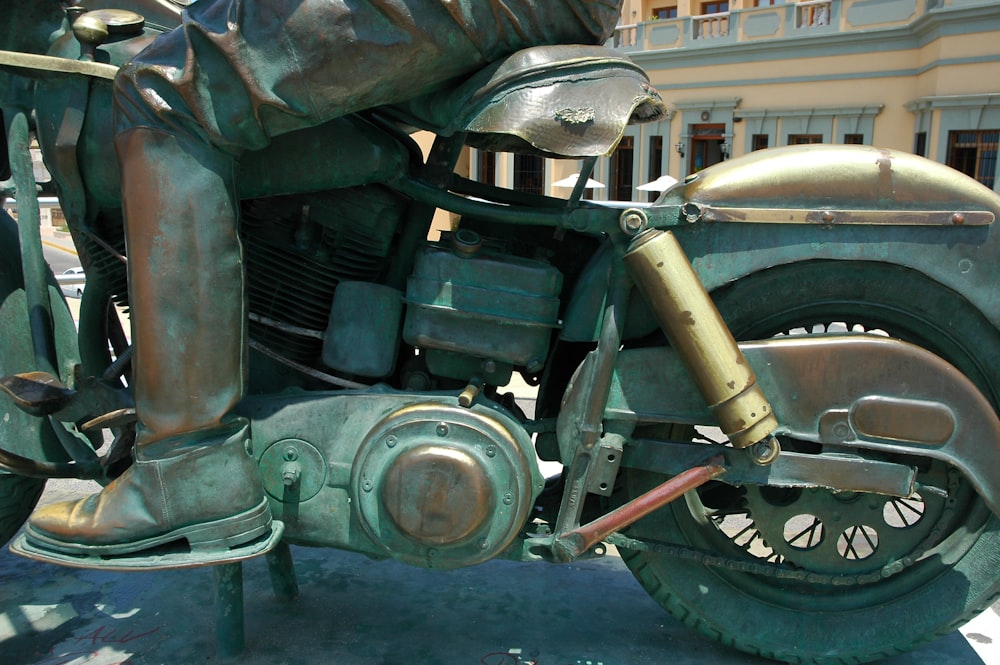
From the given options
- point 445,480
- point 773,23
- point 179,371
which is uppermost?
point 773,23

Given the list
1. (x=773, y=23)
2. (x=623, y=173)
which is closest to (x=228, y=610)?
(x=773, y=23)

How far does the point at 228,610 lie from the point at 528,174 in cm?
2287

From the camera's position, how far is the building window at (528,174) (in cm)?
2444

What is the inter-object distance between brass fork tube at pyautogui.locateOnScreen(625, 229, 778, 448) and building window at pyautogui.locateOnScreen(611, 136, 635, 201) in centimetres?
2397

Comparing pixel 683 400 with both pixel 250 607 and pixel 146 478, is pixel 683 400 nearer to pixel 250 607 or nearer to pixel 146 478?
pixel 146 478

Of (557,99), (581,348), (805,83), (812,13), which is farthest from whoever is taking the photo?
(805,83)

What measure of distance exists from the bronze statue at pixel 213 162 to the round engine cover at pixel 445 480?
0.28 m

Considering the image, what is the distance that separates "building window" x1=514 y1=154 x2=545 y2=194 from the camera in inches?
962

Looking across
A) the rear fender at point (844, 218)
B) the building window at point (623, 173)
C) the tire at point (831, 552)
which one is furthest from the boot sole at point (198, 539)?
the building window at point (623, 173)

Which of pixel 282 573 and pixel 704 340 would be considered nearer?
pixel 704 340

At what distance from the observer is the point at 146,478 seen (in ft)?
6.75

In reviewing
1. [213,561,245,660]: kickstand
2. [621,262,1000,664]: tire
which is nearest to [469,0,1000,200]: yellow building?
[621,262,1000,664]: tire

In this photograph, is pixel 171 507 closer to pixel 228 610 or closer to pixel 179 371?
pixel 179 371

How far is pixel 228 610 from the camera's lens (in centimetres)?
233
